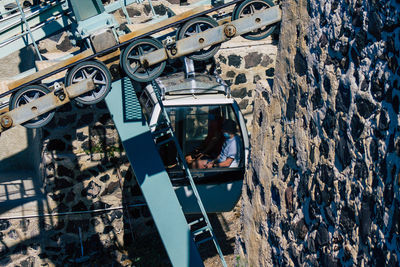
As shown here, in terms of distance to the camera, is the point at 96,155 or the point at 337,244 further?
the point at 96,155

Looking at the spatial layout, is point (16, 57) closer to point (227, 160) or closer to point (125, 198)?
point (125, 198)

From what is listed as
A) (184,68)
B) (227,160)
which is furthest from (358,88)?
(184,68)

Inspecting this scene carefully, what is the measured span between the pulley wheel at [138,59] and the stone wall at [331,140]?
4.84ft

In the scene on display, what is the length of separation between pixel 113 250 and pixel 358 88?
7.26m

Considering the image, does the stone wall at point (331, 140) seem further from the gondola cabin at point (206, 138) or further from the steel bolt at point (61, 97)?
the gondola cabin at point (206, 138)

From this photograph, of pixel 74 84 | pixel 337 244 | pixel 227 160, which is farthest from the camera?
pixel 227 160

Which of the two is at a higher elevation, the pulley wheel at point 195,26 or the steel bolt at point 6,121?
the pulley wheel at point 195,26

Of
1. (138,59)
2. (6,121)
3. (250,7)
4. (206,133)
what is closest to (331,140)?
(138,59)

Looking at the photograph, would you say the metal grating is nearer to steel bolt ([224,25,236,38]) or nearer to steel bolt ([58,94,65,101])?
steel bolt ([58,94,65,101])

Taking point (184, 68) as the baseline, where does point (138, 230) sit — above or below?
below

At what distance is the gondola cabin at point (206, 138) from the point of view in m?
8.45

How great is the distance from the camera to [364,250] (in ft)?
10.3

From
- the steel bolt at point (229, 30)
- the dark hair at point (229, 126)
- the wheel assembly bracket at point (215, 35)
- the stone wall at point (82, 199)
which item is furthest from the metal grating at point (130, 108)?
the stone wall at point (82, 199)

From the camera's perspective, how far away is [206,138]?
897 centimetres
